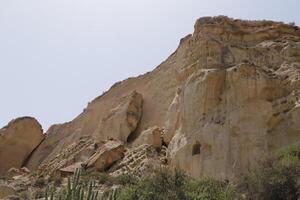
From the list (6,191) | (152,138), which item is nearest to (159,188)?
(6,191)

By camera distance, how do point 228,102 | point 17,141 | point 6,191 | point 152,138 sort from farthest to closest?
1. point 17,141
2. point 152,138
3. point 6,191
4. point 228,102

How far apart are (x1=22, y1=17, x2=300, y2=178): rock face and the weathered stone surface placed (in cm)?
158

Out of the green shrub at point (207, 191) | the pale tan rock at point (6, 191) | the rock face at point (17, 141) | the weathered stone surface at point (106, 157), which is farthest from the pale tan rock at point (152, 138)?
the rock face at point (17, 141)

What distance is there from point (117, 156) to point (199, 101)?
5.98 meters

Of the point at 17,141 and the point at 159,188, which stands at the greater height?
the point at 17,141

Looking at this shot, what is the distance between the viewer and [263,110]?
22.0 metres

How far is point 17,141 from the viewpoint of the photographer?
40.0 metres

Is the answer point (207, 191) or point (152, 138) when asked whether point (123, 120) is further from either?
point (207, 191)

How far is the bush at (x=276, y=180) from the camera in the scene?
18.0 m

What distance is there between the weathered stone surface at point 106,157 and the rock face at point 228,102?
5.20 ft

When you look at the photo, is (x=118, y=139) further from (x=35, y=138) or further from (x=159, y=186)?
(x=159, y=186)

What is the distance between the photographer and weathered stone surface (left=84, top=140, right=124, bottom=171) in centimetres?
2728

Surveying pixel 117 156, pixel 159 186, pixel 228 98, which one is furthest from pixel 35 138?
pixel 159 186

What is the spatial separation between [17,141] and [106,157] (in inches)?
567
